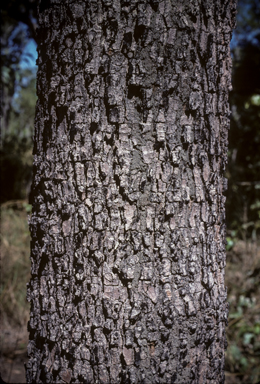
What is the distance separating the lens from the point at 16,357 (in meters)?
2.99

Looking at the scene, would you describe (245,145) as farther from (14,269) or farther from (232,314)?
(14,269)

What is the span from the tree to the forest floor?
1855mm

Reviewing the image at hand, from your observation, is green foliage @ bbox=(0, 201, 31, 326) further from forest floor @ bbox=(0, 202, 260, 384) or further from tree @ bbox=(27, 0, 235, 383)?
tree @ bbox=(27, 0, 235, 383)

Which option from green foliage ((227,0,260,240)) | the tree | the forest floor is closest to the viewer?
the tree

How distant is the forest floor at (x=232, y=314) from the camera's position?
9.52ft

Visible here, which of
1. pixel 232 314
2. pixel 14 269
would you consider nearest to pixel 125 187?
pixel 232 314

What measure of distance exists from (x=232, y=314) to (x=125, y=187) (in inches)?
102

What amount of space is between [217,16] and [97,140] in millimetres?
708

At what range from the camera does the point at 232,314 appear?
3123 millimetres

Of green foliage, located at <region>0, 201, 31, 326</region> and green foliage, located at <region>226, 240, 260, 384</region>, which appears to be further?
green foliage, located at <region>0, 201, 31, 326</region>

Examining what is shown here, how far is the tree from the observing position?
1147mm

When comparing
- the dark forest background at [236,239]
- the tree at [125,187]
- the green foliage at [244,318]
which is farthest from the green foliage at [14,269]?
the tree at [125,187]

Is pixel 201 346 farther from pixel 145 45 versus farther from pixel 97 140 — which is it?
pixel 145 45

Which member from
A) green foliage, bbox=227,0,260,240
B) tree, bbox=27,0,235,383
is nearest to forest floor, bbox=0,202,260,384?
green foliage, bbox=227,0,260,240
